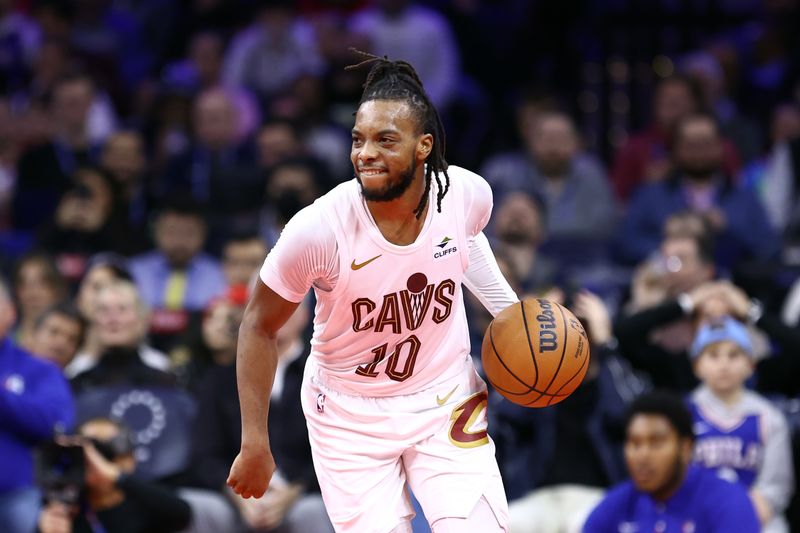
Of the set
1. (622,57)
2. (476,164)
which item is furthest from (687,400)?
(622,57)

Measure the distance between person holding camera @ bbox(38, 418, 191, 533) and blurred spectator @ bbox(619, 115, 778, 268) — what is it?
4.15 metres

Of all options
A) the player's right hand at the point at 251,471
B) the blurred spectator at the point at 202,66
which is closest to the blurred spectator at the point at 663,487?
the player's right hand at the point at 251,471

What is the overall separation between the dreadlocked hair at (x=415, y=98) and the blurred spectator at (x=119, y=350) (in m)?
3.52

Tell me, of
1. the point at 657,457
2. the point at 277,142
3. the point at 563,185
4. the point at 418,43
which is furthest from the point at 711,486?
the point at 418,43

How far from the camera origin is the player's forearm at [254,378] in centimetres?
435

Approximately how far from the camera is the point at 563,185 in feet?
32.5

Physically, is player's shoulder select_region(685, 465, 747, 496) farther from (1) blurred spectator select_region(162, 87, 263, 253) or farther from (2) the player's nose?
(1) blurred spectator select_region(162, 87, 263, 253)

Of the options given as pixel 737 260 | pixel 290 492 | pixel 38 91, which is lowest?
pixel 290 492

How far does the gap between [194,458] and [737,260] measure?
4.13 m

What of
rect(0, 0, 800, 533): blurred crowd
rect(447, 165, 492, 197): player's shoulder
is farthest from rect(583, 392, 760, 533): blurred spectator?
rect(447, 165, 492, 197): player's shoulder

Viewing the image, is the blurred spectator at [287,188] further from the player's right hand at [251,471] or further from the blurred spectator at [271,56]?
the player's right hand at [251,471]

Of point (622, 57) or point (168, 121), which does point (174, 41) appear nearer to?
point (168, 121)

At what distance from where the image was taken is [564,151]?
9.88 metres

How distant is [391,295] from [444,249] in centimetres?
25
